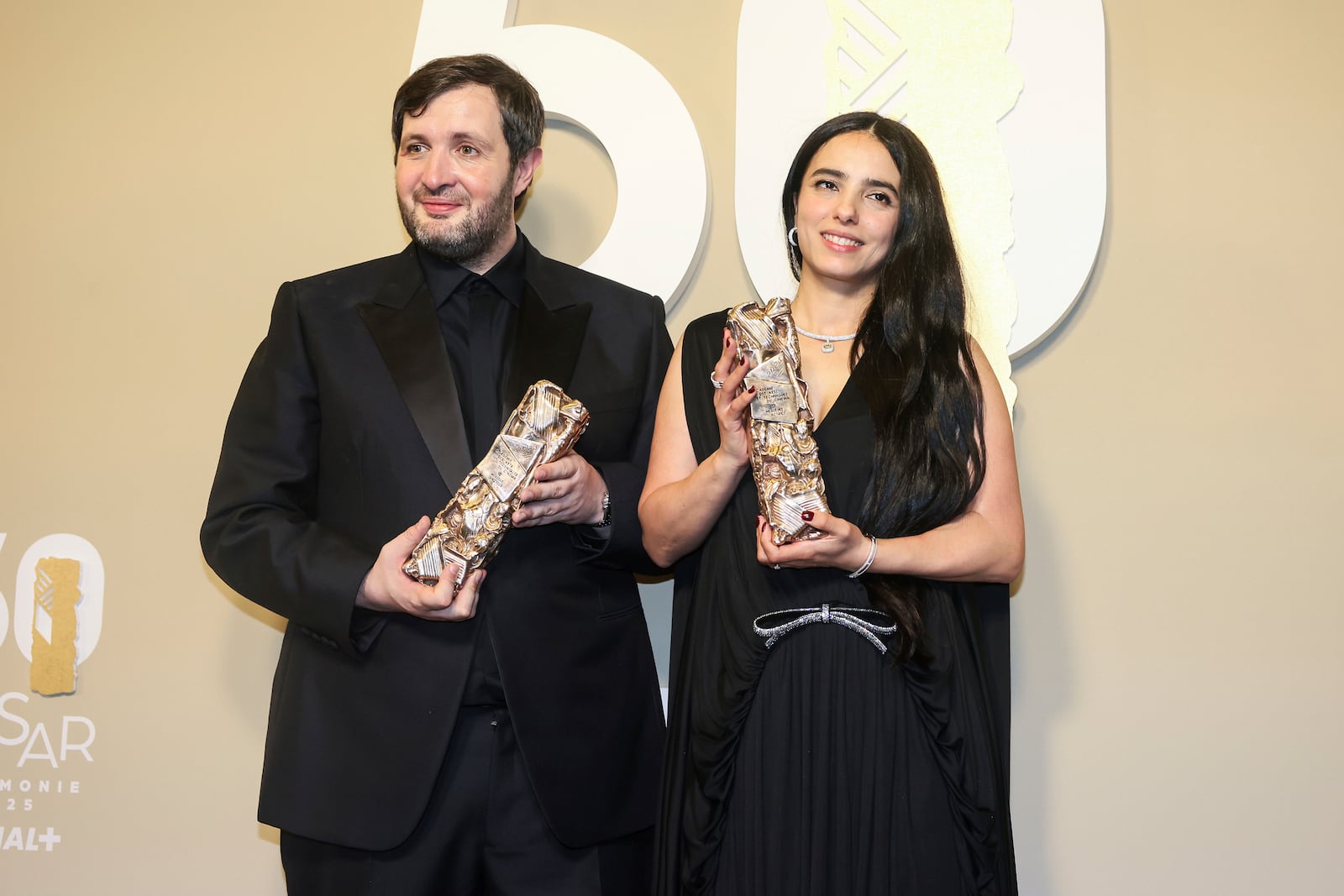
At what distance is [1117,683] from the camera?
2.53 m

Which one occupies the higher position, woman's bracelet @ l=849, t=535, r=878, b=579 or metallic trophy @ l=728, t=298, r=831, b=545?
metallic trophy @ l=728, t=298, r=831, b=545

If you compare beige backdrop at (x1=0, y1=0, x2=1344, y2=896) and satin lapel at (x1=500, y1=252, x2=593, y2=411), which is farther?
beige backdrop at (x1=0, y1=0, x2=1344, y2=896)

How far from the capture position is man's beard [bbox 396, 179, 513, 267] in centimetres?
229

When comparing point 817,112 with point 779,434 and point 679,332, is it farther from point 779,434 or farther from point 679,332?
point 779,434

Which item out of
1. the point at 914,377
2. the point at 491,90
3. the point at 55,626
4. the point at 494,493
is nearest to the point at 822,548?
the point at 914,377

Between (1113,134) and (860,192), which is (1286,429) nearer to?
(1113,134)

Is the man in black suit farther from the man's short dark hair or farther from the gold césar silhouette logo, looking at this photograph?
the gold césar silhouette logo

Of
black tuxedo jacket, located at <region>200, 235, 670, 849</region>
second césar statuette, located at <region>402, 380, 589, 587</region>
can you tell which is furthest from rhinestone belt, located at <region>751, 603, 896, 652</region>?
second césar statuette, located at <region>402, 380, 589, 587</region>

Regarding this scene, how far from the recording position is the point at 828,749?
6.20 ft

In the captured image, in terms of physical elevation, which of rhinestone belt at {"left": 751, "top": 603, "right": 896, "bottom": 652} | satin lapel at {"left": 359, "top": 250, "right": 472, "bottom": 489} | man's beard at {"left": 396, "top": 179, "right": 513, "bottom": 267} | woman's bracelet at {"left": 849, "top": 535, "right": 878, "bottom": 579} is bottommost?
rhinestone belt at {"left": 751, "top": 603, "right": 896, "bottom": 652}

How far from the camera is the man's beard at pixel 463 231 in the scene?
229 centimetres

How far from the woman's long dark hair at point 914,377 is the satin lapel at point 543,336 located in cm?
51

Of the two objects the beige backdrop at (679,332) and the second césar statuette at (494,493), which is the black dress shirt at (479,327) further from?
the beige backdrop at (679,332)

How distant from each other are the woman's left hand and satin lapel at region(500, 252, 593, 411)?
22.5 inches
